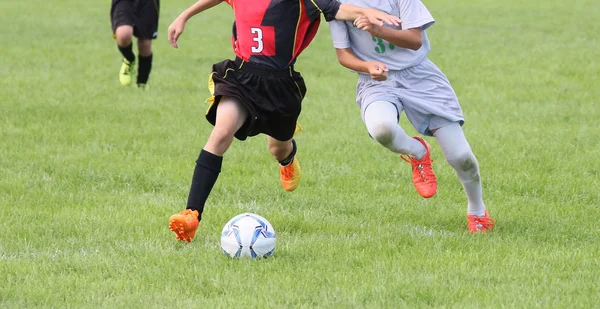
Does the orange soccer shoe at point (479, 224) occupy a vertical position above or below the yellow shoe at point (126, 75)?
above

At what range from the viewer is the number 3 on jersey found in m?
5.80

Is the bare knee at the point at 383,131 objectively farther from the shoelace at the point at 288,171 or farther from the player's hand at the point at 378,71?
the shoelace at the point at 288,171

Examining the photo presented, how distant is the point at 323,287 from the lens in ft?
15.3

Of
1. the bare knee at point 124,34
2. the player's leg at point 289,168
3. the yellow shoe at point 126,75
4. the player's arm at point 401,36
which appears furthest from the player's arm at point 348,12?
the yellow shoe at point 126,75

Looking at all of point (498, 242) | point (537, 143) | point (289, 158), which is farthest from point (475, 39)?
point (498, 242)

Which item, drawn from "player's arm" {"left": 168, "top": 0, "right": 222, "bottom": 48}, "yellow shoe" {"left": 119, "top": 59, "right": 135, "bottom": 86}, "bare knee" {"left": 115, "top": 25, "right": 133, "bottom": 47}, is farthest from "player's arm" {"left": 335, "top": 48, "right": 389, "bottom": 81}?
"yellow shoe" {"left": 119, "top": 59, "right": 135, "bottom": 86}

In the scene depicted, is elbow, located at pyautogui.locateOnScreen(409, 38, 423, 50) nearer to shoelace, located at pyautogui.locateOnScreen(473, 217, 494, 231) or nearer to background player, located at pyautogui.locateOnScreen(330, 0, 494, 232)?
background player, located at pyautogui.locateOnScreen(330, 0, 494, 232)

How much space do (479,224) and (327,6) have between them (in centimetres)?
159

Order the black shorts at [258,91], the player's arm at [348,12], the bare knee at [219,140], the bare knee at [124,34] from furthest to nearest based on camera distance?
the bare knee at [124,34] < the black shorts at [258,91] < the bare knee at [219,140] < the player's arm at [348,12]

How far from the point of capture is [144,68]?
1188 cm

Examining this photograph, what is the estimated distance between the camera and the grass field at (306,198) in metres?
4.68

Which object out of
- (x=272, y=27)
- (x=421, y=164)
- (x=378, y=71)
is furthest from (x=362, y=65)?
(x=421, y=164)

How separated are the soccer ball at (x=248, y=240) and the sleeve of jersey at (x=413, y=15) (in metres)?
1.44

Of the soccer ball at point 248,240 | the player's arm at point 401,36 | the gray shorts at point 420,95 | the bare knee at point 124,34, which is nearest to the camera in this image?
the soccer ball at point 248,240
